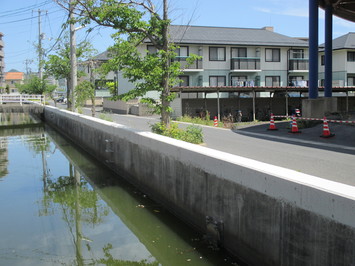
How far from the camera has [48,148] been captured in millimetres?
20297

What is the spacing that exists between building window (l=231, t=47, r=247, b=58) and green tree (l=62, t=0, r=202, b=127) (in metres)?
30.4

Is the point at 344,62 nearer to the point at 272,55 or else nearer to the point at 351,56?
the point at 351,56

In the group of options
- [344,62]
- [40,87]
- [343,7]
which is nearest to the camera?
[343,7]

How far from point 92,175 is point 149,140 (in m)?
4.57

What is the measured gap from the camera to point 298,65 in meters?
44.3

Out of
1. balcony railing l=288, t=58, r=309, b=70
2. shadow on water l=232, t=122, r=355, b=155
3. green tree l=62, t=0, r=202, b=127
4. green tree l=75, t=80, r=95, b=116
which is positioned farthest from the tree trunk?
balcony railing l=288, t=58, r=309, b=70

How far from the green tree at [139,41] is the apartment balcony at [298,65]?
34046mm

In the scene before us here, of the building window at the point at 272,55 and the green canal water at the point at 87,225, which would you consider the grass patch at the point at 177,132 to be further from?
the building window at the point at 272,55

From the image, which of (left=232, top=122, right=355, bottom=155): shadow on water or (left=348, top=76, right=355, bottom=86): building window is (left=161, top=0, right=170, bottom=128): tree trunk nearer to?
(left=232, top=122, right=355, bottom=155): shadow on water

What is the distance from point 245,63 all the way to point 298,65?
23.4 feet

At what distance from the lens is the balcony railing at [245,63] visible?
136ft

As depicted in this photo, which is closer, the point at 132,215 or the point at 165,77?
the point at 132,215

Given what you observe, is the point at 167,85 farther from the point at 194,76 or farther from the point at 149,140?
the point at 194,76

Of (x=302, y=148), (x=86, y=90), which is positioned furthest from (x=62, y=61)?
(x=302, y=148)
